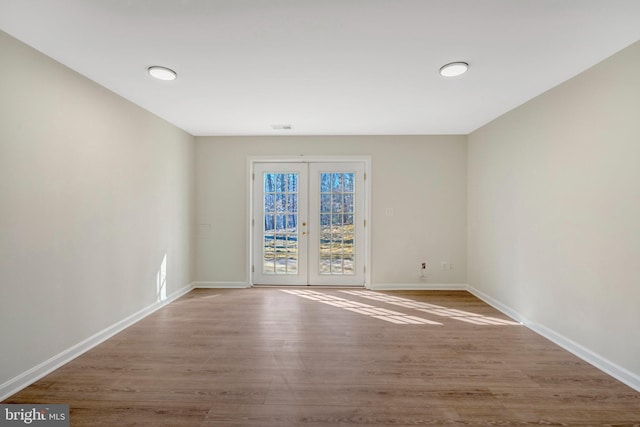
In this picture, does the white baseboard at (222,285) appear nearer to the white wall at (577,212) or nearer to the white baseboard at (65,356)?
the white baseboard at (65,356)

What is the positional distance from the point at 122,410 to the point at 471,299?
403cm

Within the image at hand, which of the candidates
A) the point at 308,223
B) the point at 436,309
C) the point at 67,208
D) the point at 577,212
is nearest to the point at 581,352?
the point at 577,212

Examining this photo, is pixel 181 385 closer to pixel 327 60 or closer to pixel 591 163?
pixel 327 60

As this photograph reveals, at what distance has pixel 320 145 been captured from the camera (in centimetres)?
463

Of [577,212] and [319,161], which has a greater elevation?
[319,161]

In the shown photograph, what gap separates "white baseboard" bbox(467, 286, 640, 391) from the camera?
2.14 m

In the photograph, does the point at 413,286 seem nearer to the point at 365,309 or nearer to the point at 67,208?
the point at 365,309

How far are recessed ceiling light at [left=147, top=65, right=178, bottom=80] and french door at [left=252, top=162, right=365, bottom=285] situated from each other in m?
2.28

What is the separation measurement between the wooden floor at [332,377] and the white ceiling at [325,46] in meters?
2.37

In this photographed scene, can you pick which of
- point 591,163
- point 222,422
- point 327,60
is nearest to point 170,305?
point 222,422

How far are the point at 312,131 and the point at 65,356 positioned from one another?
11.8 ft

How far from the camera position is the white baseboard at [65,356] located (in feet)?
6.55

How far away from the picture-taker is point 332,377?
2221mm

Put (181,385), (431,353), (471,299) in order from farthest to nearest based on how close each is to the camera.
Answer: (471,299), (431,353), (181,385)
